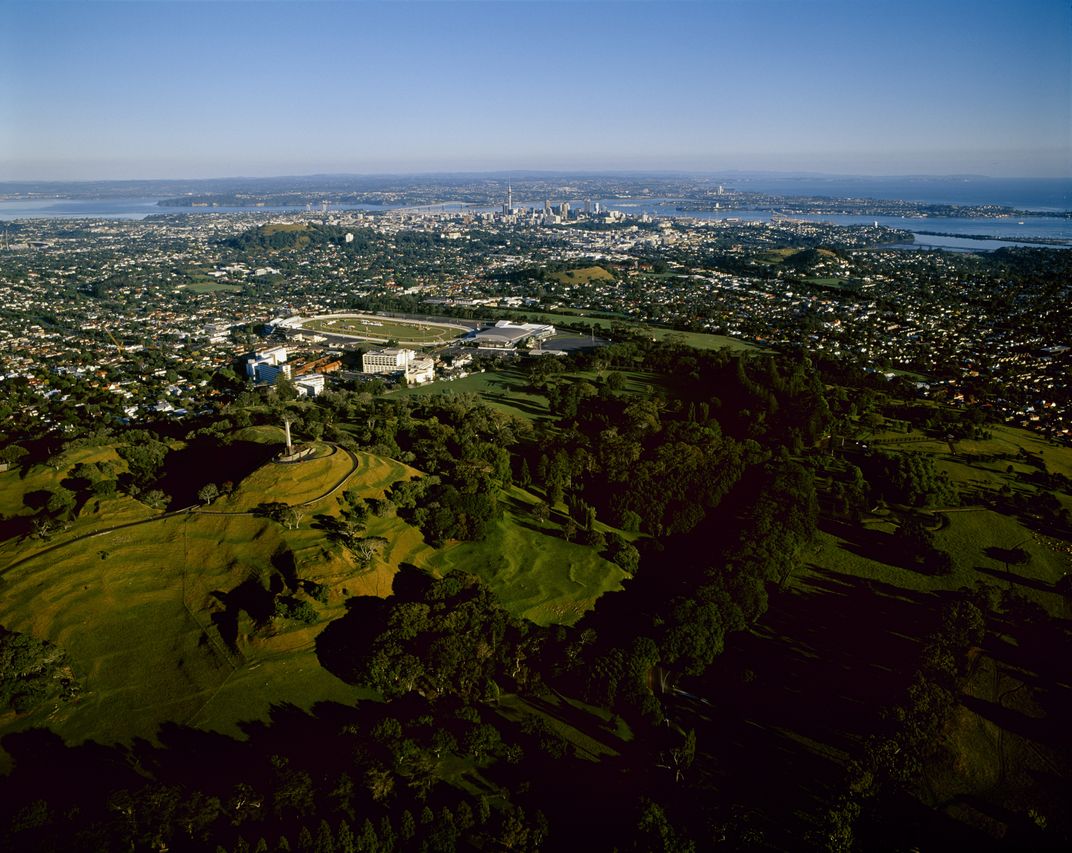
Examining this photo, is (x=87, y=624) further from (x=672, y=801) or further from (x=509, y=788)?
(x=672, y=801)

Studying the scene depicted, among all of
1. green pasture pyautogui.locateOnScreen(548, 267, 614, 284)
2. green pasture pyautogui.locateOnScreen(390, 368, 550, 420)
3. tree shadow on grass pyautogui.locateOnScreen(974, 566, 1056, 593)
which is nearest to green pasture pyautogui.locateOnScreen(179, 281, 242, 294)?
green pasture pyautogui.locateOnScreen(548, 267, 614, 284)

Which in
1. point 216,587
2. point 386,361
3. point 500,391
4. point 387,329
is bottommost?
point 216,587

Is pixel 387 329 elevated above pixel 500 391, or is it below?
above

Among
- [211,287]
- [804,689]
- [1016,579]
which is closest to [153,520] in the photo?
[804,689]

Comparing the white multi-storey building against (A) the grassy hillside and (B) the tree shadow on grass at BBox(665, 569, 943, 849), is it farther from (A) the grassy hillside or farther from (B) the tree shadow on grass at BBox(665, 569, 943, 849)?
(B) the tree shadow on grass at BBox(665, 569, 943, 849)

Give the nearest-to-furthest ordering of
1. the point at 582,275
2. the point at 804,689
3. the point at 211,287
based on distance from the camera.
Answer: the point at 804,689 → the point at 211,287 → the point at 582,275

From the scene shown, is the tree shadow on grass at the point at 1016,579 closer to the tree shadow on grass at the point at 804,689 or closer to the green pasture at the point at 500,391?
the tree shadow on grass at the point at 804,689

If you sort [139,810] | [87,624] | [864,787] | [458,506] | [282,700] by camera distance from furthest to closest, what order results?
1. [458,506]
2. [87,624]
3. [282,700]
4. [864,787]
5. [139,810]

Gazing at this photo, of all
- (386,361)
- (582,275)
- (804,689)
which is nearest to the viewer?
(804,689)

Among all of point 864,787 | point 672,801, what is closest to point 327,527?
point 672,801

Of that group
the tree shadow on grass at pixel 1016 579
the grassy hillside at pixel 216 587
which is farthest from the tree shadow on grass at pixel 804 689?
the grassy hillside at pixel 216 587

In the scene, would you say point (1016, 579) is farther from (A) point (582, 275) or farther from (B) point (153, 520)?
(A) point (582, 275)
